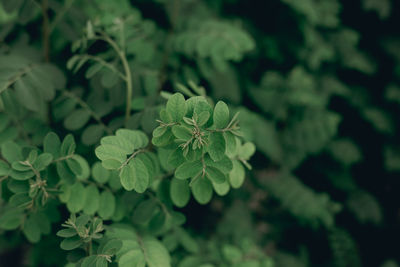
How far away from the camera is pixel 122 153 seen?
1.02 meters

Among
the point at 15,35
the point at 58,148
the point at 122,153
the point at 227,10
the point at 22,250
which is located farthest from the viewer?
the point at 22,250

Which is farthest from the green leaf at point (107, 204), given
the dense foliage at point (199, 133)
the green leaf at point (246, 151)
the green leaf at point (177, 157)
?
the green leaf at point (246, 151)

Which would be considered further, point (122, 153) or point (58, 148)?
point (58, 148)

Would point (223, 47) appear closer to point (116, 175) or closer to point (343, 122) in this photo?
point (116, 175)

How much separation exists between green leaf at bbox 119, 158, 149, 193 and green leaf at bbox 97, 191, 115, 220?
0.32 metres

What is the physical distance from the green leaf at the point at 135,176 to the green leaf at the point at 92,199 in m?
0.32

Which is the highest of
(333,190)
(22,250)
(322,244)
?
(333,190)

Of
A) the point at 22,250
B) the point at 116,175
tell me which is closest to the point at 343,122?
the point at 116,175

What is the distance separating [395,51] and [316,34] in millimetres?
711

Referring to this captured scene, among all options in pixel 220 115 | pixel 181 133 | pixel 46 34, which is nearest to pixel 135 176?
pixel 181 133

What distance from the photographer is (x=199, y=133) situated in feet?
3.00

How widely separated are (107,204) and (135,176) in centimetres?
33

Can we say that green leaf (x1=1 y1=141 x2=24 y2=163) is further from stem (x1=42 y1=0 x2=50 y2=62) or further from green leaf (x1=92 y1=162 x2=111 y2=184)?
stem (x1=42 y1=0 x2=50 y2=62)

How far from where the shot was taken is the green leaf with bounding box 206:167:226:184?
101 cm
